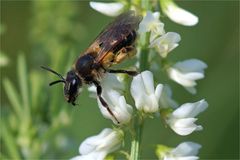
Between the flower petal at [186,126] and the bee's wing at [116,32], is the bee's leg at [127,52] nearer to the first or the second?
the bee's wing at [116,32]

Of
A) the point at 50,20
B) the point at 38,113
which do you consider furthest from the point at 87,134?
the point at 38,113

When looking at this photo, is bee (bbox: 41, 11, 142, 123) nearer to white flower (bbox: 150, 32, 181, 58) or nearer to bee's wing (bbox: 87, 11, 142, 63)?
bee's wing (bbox: 87, 11, 142, 63)

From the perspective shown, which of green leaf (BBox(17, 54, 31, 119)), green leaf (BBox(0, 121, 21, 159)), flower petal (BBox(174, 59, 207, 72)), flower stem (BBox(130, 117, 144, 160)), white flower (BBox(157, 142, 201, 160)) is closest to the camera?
flower stem (BBox(130, 117, 144, 160))

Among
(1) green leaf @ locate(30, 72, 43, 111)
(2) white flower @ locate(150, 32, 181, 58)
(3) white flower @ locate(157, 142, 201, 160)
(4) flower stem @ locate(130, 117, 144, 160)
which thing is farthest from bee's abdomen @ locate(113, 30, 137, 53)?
(1) green leaf @ locate(30, 72, 43, 111)

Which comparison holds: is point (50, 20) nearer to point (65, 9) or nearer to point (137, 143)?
point (65, 9)

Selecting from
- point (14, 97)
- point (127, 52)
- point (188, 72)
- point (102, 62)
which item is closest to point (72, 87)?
point (102, 62)

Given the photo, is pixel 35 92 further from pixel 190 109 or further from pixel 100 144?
pixel 190 109
